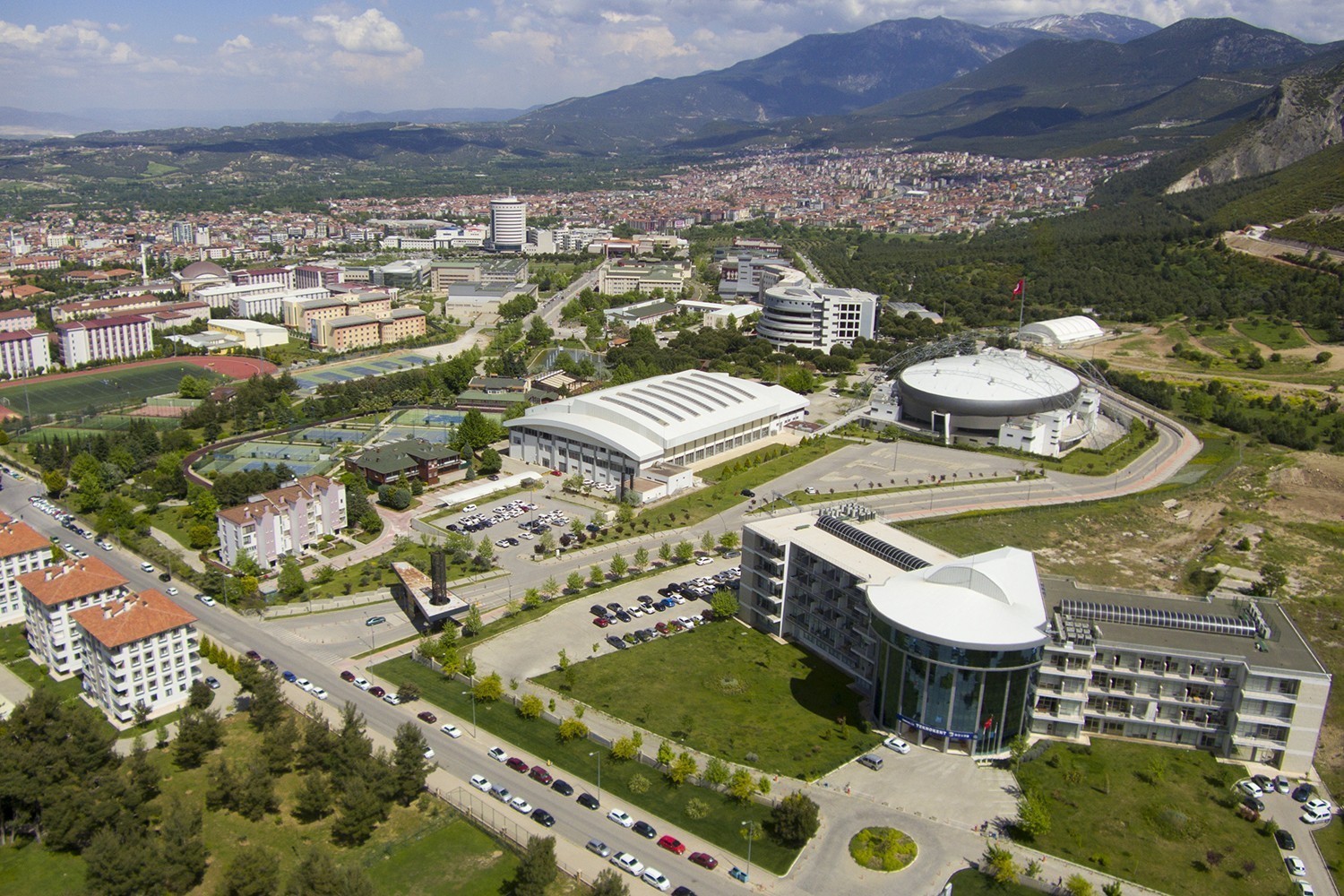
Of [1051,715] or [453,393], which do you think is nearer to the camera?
[1051,715]

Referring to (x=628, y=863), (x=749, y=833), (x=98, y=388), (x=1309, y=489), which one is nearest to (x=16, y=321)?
(x=98, y=388)

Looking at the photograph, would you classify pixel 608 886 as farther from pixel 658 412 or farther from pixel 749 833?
pixel 658 412

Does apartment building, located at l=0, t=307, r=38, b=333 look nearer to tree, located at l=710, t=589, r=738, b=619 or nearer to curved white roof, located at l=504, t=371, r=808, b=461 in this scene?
curved white roof, located at l=504, t=371, r=808, b=461

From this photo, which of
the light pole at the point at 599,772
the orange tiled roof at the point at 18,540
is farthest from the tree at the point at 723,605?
the orange tiled roof at the point at 18,540

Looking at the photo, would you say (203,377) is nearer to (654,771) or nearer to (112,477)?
(112,477)

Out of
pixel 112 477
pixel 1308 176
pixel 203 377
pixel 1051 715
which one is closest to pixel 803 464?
pixel 1051 715

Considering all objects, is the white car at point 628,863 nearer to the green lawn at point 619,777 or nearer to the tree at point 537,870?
the tree at point 537,870

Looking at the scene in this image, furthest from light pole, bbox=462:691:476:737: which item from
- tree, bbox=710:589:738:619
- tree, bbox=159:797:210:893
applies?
tree, bbox=710:589:738:619
